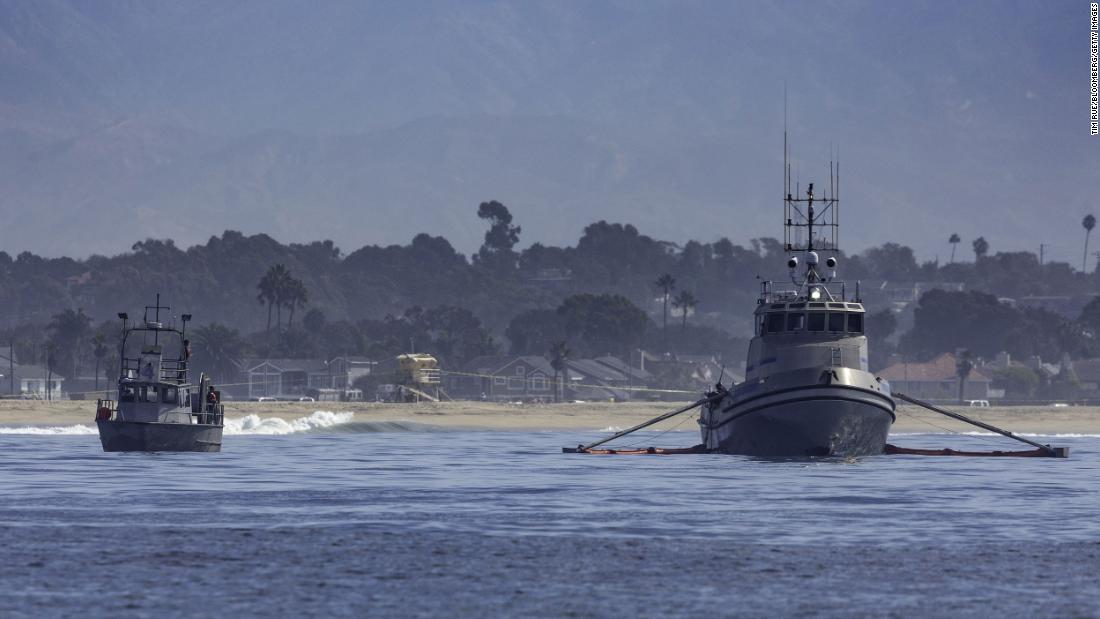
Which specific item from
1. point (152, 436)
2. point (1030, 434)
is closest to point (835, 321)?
point (152, 436)

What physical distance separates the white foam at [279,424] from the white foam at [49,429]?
10.6 meters

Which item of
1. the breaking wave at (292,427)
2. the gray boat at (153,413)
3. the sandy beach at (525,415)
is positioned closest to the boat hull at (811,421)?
the gray boat at (153,413)

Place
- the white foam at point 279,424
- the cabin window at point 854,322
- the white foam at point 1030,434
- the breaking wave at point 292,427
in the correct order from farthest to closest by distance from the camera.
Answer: the white foam at point 1030,434
the white foam at point 279,424
the breaking wave at point 292,427
the cabin window at point 854,322

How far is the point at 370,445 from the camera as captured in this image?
10544cm

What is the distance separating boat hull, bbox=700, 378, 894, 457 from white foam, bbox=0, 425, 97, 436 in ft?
196

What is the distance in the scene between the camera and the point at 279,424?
138625mm

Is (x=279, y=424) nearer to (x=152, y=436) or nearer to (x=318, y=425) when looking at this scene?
(x=318, y=425)

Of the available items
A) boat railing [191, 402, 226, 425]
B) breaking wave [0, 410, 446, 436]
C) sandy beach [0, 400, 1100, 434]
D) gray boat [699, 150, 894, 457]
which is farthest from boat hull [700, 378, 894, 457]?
sandy beach [0, 400, 1100, 434]

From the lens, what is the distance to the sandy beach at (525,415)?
149375mm

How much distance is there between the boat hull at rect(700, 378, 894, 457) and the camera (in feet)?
238

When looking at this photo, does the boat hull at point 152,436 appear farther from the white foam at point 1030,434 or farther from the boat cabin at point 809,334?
the white foam at point 1030,434

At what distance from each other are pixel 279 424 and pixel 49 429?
20175 millimetres

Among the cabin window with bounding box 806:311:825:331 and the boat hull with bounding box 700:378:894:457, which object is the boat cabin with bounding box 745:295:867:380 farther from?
the boat hull with bounding box 700:378:894:457

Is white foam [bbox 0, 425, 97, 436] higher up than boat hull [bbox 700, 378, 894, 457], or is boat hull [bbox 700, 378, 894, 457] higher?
boat hull [bbox 700, 378, 894, 457]
